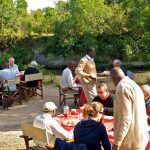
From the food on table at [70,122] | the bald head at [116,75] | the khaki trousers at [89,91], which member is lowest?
the food on table at [70,122]

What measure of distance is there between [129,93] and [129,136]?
494mm

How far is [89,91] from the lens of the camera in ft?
29.7

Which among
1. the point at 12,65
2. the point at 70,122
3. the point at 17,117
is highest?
the point at 12,65

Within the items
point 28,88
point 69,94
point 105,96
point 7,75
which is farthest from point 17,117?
A: point 105,96

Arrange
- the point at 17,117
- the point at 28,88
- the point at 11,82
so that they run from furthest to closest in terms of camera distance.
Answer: the point at 28,88, the point at 11,82, the point at 17,117

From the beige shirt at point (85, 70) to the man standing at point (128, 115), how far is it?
165 inches

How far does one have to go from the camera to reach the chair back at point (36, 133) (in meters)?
5.70

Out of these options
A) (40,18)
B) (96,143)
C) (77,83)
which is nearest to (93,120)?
(96,143)

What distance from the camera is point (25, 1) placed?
74.3 ft

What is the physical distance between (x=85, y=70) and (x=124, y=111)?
15.1ft

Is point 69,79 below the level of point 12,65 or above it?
below

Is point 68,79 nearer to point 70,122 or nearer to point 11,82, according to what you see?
point 11,82

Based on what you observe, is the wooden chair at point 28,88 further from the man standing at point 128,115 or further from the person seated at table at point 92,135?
the man standing at point 128,115

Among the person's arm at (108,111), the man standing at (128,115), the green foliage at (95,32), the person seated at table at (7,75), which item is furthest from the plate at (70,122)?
the green foliage at (95,32)
